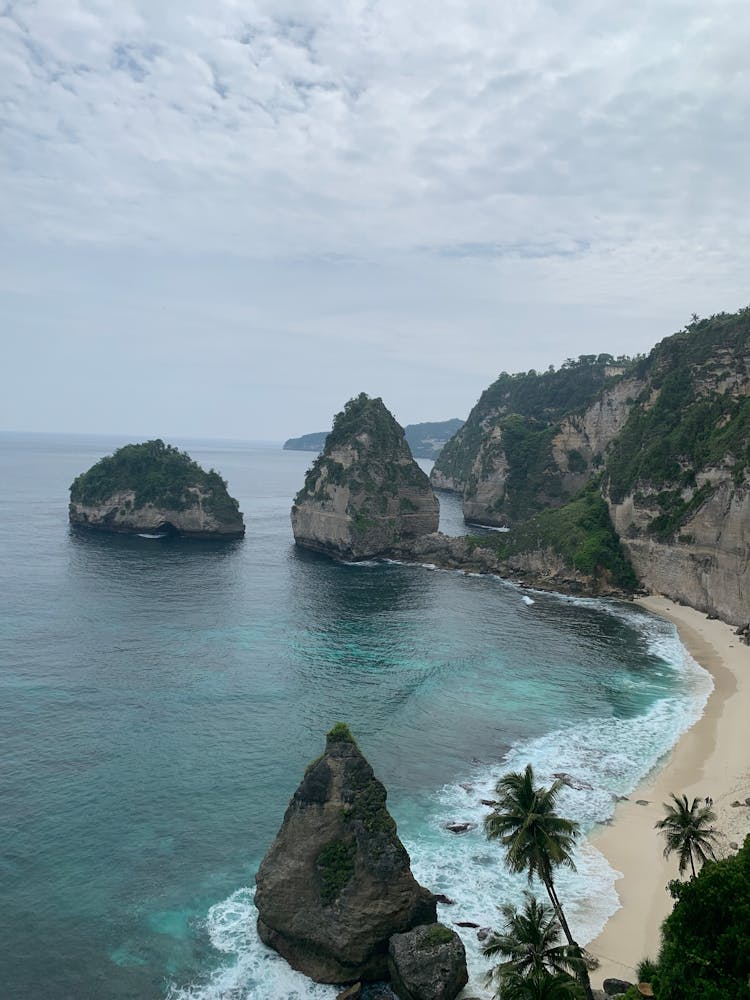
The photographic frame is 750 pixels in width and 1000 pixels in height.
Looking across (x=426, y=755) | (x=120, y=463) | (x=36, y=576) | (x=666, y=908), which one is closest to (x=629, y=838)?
(x=666, y=908)

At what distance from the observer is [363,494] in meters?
115

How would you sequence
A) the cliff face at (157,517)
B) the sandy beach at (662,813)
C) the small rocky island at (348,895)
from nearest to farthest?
the small rocky island at (348,895), the sandy beach at (662,813), the cliff face at (157,517)

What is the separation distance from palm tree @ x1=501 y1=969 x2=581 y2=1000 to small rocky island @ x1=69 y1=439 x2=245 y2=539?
10928 cm

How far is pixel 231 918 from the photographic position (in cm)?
3094

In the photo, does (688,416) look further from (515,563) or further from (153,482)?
(153,482)

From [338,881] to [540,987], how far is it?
373 inches

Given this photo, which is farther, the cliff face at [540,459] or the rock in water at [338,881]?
the cliff face at [540,459]

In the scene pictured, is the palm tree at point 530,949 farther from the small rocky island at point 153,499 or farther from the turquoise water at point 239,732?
the small rocky island at point 153,499

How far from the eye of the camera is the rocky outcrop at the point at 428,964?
1020 inches

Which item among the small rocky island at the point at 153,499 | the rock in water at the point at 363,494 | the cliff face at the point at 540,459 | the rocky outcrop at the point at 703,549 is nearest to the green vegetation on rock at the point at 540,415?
the cliff face at the point at 540,459

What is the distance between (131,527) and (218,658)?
69483 millimetres

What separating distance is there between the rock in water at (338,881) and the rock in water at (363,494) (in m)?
82.9

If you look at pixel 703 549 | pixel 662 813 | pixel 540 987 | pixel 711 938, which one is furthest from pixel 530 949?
pixel 703 549

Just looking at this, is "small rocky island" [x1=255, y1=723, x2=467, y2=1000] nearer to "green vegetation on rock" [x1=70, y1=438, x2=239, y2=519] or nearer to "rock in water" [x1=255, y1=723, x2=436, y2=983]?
"rock in water" [x1=255, y1=723, x2=436, y2=983]
